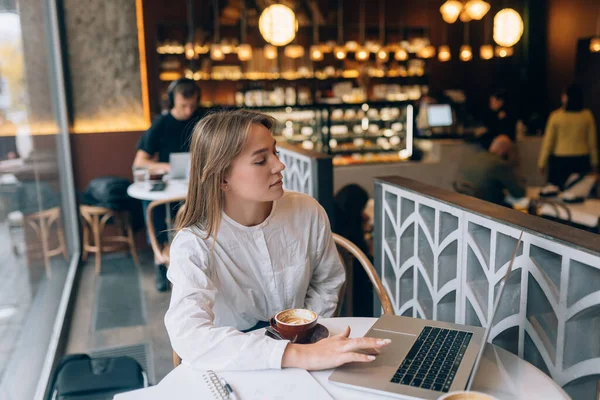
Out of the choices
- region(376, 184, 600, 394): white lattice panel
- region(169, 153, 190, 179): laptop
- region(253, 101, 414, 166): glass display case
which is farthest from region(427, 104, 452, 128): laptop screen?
region(376, 184, 600, 394): white lattice panel

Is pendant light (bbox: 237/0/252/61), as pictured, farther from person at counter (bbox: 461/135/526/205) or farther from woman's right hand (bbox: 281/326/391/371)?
woman's right hand (bbox: 281/326/391/371)

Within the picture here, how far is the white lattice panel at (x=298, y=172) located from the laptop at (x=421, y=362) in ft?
6.13

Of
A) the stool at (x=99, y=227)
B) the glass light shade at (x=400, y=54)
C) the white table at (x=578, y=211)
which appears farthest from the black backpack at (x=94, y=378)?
the glass light shade at (x=400, y=54)

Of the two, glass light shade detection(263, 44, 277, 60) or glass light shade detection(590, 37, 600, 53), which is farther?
glass light shade detection(263, 44, 277, 60)

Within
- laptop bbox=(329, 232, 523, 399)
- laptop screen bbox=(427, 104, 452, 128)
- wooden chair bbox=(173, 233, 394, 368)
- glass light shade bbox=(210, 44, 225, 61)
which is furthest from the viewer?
glass light shade bbox=(210, 44, 225, 61)

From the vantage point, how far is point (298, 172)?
12.0 ft

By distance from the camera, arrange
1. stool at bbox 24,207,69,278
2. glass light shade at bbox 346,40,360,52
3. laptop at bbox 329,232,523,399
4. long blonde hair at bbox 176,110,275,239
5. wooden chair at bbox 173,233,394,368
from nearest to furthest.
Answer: laptop at bbox 329,232,523,399, long blonde hair at bbox 176,110,275,239, wooden chair at bbox 173,233,394,368, stool at bbox 24,207,69,278, glass light shade at bbox 346,40,360,52

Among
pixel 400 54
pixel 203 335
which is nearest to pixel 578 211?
pixel 203 335

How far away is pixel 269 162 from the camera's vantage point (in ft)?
5.33

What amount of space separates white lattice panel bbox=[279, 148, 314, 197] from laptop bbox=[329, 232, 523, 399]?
1.87 meters

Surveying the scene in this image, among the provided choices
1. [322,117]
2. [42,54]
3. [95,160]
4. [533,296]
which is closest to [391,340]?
[533,296]

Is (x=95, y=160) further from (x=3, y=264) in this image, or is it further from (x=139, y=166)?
(x=3, y=264)

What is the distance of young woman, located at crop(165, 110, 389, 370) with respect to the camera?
1.45 m

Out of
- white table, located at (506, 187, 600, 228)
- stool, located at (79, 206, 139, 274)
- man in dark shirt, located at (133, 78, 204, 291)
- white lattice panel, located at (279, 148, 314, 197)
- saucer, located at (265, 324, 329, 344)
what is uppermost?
man in dark shirt, located at (133, 78, 204, 291)
